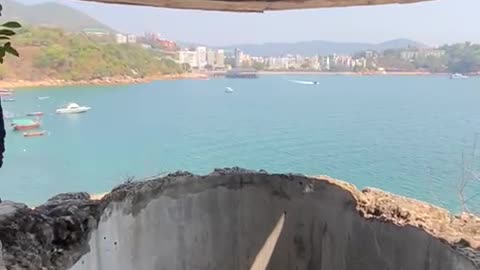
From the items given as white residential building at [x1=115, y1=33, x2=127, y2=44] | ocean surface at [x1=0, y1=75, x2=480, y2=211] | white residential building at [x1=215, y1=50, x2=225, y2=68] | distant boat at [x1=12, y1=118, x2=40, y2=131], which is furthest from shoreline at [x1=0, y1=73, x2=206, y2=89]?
distant boat at [x1=12, y1=118, x2=40, y2=131]

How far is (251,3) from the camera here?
3.30 m

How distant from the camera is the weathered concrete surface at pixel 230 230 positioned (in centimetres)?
298

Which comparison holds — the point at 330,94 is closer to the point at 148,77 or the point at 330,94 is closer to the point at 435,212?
the point at 148,77

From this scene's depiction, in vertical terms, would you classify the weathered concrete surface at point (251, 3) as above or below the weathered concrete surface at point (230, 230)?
above

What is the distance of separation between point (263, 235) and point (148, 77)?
966 cm

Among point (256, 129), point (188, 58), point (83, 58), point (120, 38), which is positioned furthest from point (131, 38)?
point (256, 129)

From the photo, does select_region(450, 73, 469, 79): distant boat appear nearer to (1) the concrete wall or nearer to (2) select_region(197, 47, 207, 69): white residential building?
(2) select_region(197, 47, 207, 69): white residential building

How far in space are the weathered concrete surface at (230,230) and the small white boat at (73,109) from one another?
996 cm

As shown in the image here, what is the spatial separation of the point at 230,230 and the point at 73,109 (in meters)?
10.5

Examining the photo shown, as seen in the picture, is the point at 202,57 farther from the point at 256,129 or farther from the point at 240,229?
the point at 240,229

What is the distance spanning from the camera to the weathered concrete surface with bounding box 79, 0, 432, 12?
3.25 metres

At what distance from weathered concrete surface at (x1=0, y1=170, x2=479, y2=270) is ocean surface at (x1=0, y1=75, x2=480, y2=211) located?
4256mm

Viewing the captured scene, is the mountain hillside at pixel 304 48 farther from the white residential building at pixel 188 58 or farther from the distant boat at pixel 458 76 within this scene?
the distant boat at pixel 458 76

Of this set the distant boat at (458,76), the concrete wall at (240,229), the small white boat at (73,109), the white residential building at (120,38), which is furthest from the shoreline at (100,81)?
the distant boat at (458,76)
